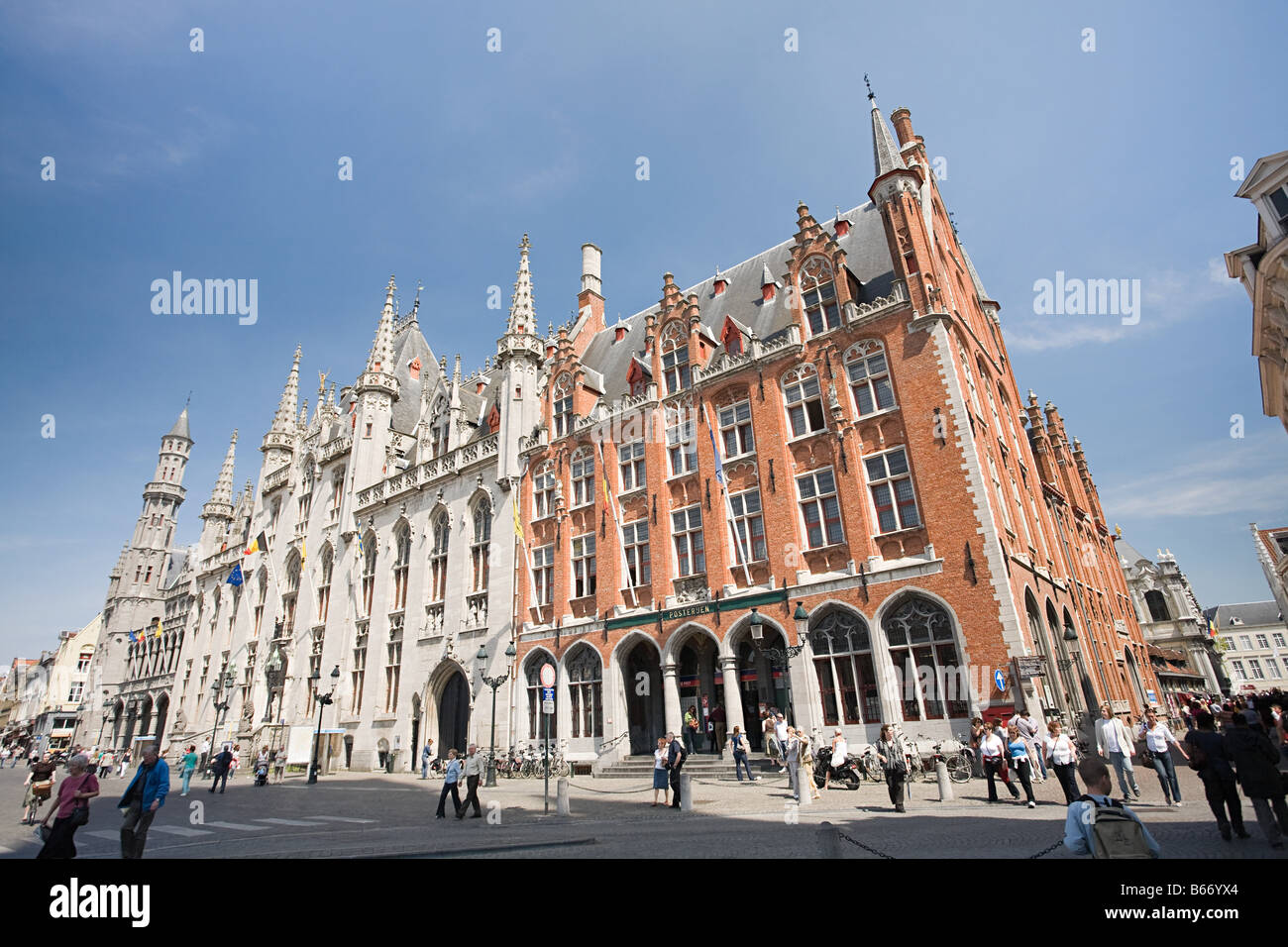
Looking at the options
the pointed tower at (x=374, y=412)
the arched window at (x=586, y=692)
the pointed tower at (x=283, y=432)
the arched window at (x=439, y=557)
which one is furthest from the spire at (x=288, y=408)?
the arched window at (x=586, y=692)

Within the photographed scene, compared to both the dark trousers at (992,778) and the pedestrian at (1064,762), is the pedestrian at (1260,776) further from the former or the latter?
the dark trousers at (992,778)

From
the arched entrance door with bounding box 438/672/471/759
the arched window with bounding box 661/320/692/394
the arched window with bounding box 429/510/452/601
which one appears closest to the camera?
the arched window with bounding box 661/320/692/394

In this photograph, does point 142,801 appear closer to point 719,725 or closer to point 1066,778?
point 1066,778

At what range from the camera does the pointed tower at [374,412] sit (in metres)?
39.8

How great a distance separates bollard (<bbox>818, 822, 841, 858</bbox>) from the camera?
5434 mm

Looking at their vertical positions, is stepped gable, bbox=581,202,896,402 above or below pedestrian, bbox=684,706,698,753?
above

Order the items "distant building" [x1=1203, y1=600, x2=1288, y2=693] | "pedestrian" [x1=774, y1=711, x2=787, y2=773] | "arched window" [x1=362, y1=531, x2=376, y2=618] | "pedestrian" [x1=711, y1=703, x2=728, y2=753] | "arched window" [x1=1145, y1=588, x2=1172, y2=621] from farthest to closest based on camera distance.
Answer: "distant building" [x1=1203, y1=600, x2=1288, y2=693] < "arched window" [x1=1145, y1=588, x2=1172, y2=621] < "arched window" [x1=362, y1=531, x2=376, y2=618] < "pedestrian" [x1=711, y1=703, x2=728, y2=753] < "pedestrian" [x1=774, y1=711, x2=787, y2=773]

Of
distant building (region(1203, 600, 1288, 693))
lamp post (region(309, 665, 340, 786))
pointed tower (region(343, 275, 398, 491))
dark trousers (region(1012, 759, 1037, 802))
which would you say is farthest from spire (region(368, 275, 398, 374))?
distant building (region(1203, 600, 1288, 693))

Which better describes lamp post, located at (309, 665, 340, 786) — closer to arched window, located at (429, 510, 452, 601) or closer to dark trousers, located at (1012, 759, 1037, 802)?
arched window, located at (429, 510, 452, 601)

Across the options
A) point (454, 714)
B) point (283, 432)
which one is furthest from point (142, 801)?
point (283, 432)

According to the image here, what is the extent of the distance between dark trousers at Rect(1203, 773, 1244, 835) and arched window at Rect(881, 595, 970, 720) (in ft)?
31.7

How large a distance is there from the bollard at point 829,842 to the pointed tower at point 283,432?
4890 centimetres

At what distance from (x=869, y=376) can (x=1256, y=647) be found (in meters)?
109
